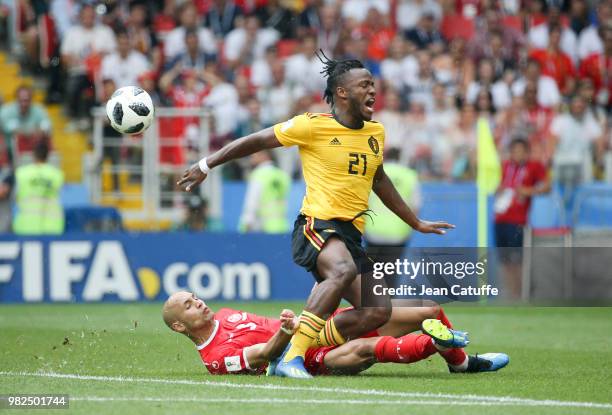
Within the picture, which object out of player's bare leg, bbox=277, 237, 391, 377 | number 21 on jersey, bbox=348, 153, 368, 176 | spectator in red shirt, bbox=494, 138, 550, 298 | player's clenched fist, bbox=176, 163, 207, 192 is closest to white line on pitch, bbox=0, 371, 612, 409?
player's bare leg, bbox=277, 237, 391, 377

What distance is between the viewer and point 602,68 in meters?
20.2

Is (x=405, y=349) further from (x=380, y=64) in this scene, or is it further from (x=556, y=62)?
(x=556, y=62)

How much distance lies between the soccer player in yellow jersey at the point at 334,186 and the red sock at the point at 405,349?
0.66ft

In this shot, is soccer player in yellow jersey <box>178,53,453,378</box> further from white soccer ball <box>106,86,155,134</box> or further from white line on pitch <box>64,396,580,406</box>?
white soccer ball <box>106,86,155,134</box>

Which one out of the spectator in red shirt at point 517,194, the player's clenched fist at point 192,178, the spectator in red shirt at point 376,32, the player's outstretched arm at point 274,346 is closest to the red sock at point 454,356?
the player's outstretched arm at point 274,346

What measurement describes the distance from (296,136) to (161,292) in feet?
24.9

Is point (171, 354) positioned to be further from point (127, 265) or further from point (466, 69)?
point (466, 69)

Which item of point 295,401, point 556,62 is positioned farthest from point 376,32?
point 295,401

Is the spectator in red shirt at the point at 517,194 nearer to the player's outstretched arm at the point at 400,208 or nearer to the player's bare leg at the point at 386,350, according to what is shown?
the player's outstretched arm at the point at 400,208

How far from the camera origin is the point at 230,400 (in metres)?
7.32

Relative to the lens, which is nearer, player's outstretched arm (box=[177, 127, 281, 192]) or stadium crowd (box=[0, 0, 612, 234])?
player's outstretched arm (box=[177, 127, 281, 192])

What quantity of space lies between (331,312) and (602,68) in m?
13.1

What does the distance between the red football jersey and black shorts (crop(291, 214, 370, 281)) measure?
0.60 metres

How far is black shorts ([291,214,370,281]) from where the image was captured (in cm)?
862
